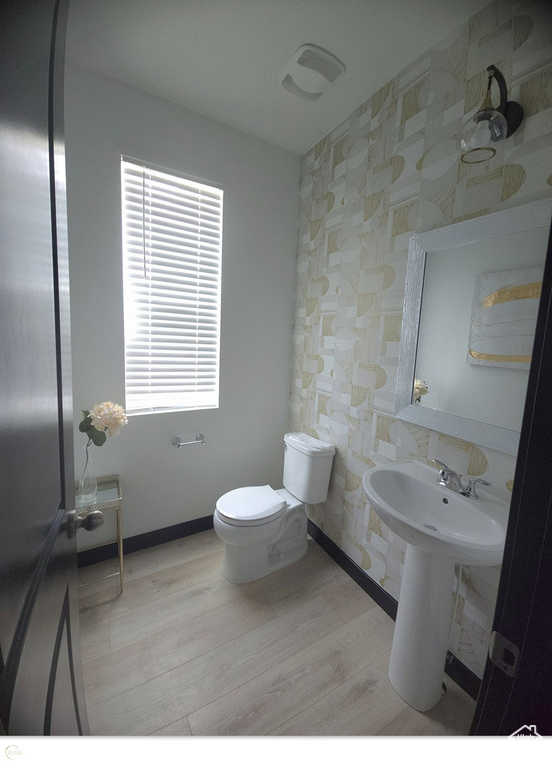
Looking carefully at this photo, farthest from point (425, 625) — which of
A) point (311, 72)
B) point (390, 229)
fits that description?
point (311, 72)

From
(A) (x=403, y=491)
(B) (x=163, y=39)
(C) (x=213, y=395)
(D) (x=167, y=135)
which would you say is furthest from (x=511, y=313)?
(D) (x=167, y=135)

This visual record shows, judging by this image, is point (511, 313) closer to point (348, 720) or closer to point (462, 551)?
point (462, 551)

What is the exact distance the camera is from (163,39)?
132 centimetres

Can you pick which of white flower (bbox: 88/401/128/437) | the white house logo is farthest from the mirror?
white flower (bbox: 88/401/128/437)

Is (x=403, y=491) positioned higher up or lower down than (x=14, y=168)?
lower down

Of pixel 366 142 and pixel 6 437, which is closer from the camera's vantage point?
pixel 6 437

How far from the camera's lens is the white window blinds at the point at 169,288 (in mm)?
1709

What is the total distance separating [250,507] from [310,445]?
0.52 meters

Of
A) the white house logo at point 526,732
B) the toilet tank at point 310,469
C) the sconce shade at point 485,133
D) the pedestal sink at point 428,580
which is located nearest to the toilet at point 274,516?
the toilet tank at point 310,469

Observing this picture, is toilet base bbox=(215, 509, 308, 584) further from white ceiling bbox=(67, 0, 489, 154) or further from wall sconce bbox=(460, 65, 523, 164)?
white ceiling bbox=(67, 0, 489, 154)

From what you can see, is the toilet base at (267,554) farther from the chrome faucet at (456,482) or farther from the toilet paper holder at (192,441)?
the chrome faucet at (456,482)

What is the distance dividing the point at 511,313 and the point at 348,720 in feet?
5.32

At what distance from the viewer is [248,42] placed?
51.1 inches

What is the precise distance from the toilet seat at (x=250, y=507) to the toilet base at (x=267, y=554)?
154mm
